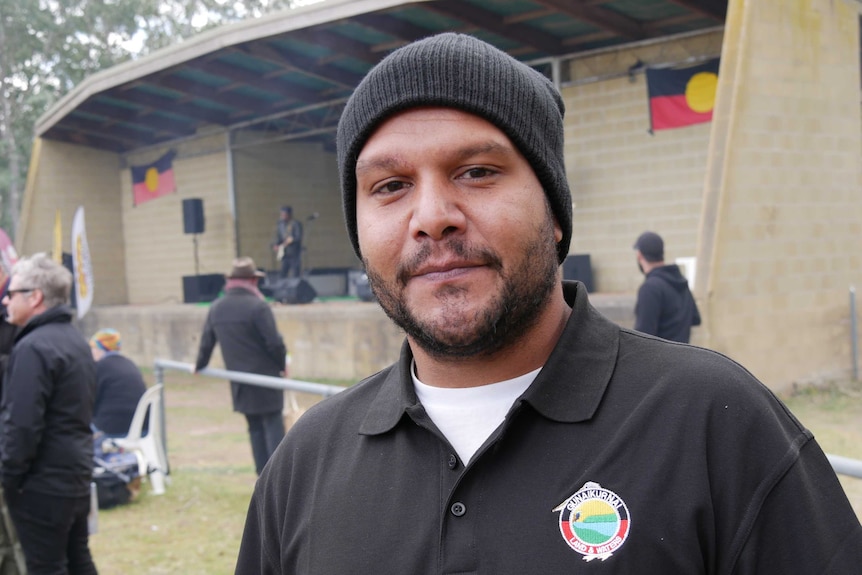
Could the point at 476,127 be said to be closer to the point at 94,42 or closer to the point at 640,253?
the point at 640,253

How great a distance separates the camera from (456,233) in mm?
1380

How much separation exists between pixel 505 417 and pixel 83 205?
23.4m

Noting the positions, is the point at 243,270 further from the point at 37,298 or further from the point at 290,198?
the point at 290,198

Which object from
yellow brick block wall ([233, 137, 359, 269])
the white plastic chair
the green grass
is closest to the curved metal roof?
yellow brick block wall ([233, 137, 359, 269])

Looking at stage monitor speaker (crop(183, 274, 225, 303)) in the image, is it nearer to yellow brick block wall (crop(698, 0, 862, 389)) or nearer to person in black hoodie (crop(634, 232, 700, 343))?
yellow brick block wall (crop(698, 0, 862, 389))

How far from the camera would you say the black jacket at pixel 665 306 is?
6793mm

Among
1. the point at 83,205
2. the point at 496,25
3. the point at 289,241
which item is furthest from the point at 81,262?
the point at 83,205

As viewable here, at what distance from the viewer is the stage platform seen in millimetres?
13109

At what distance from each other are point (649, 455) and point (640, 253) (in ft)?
19.5

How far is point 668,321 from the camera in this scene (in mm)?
6910

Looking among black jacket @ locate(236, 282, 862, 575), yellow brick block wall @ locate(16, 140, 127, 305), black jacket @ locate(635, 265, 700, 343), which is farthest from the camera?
yellow brick block wall @ locate(16, 140, 127, 305)

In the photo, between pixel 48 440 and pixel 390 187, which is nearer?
pixel 390 187

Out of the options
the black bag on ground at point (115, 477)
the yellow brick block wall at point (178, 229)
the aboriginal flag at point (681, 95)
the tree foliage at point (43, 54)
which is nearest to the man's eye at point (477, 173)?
the black bag on ground at point (115, 477)

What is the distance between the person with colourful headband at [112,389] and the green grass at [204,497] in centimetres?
66
